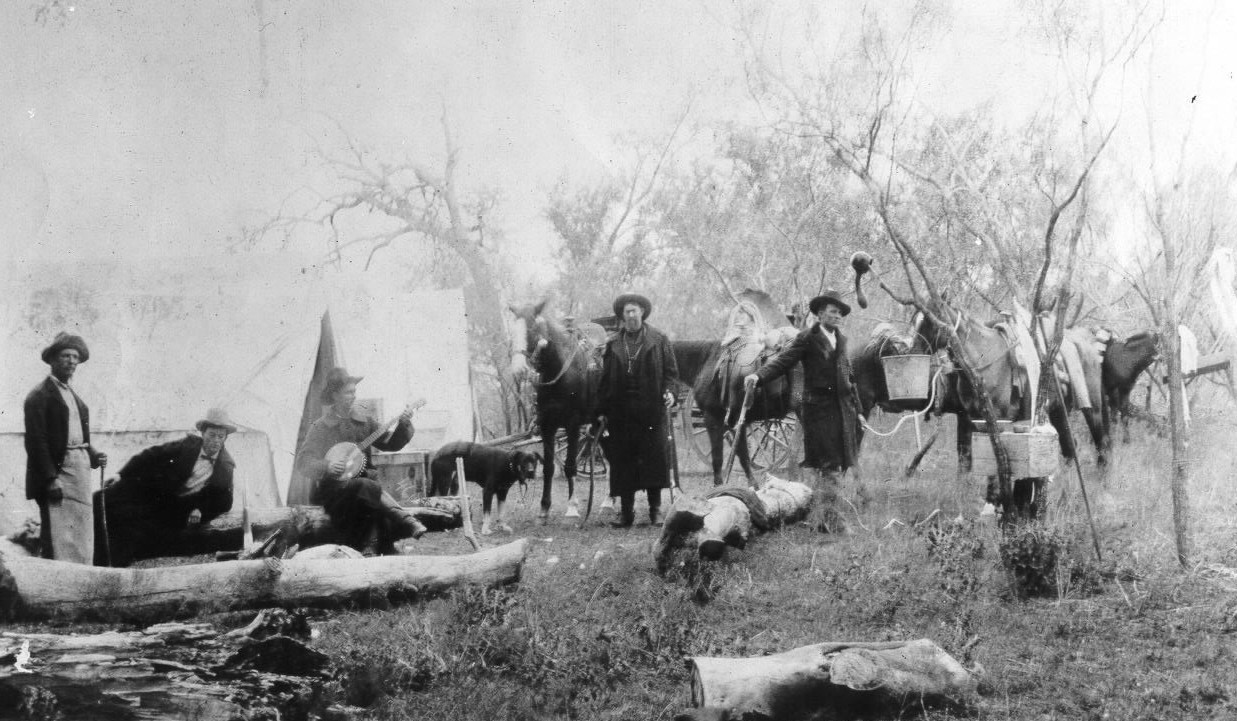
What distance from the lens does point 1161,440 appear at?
6891mm

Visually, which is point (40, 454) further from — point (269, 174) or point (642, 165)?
point (642, 165)

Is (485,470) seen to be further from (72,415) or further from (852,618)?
(852,618)

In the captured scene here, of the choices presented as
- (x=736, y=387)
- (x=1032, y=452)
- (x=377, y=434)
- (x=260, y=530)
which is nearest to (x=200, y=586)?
(x=260, y=530)

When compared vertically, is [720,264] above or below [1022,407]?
above

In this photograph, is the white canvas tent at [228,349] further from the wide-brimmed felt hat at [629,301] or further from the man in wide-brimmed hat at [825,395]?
the man in wide-brimmed hat at [825,395]

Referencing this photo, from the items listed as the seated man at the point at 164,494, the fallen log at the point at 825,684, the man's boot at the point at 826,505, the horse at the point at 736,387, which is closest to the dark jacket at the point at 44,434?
the seated man at the point at 164,494

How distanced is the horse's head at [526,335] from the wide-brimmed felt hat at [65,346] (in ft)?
7.75

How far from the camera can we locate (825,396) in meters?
6.18

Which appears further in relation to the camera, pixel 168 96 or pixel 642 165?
pixel 642 165

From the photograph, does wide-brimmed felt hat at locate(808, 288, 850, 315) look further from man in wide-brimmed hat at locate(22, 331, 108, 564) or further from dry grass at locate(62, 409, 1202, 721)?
man in wide-brimmed hat at locate(22, 331, 108, 564)

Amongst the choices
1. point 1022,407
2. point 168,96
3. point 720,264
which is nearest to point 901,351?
point 1022,407

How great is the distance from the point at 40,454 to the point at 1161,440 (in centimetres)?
717

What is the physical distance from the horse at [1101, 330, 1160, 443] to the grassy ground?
49.4 inches

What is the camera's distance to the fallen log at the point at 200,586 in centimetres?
431
